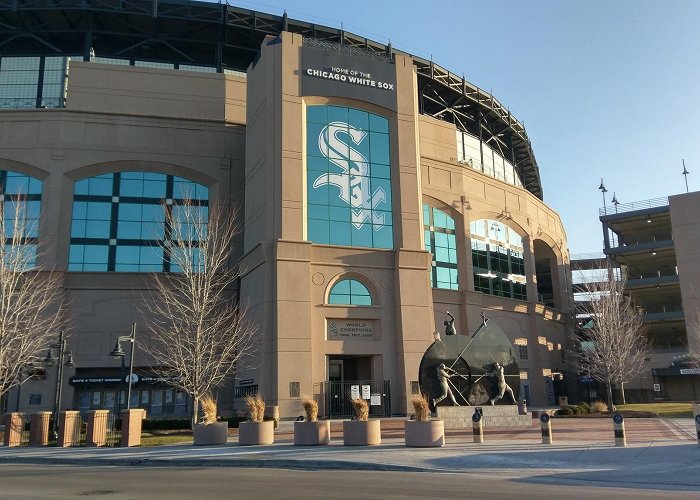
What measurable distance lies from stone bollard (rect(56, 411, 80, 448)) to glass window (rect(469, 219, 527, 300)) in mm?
35801

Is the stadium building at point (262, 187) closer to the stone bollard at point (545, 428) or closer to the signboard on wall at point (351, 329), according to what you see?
the signboard on wall at point (351, 329)

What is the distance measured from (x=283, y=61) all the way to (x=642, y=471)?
33.5m

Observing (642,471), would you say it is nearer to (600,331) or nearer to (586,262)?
(600,331)

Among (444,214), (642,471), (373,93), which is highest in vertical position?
(373,93)

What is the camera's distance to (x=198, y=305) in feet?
104

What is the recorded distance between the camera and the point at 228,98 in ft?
163

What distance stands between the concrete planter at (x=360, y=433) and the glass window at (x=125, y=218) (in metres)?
26.9

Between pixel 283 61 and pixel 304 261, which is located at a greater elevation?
pixel 283 61

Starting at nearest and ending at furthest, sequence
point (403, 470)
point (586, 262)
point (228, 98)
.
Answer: point (403, 470) < point (228, 98) < point (586, 262)

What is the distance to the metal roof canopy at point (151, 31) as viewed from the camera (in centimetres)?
5112

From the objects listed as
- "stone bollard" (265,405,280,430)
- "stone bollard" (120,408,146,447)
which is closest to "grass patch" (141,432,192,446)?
"stone bollard" (120,408,146,447)

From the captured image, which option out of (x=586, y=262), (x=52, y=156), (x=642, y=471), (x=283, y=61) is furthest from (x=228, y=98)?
(x=586, y=262)

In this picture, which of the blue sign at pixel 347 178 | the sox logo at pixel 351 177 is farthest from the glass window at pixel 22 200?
the sox logo at pixel 351 177

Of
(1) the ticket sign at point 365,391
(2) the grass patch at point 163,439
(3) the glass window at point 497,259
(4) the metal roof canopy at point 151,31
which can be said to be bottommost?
(2) the grass patch at point 163,439
